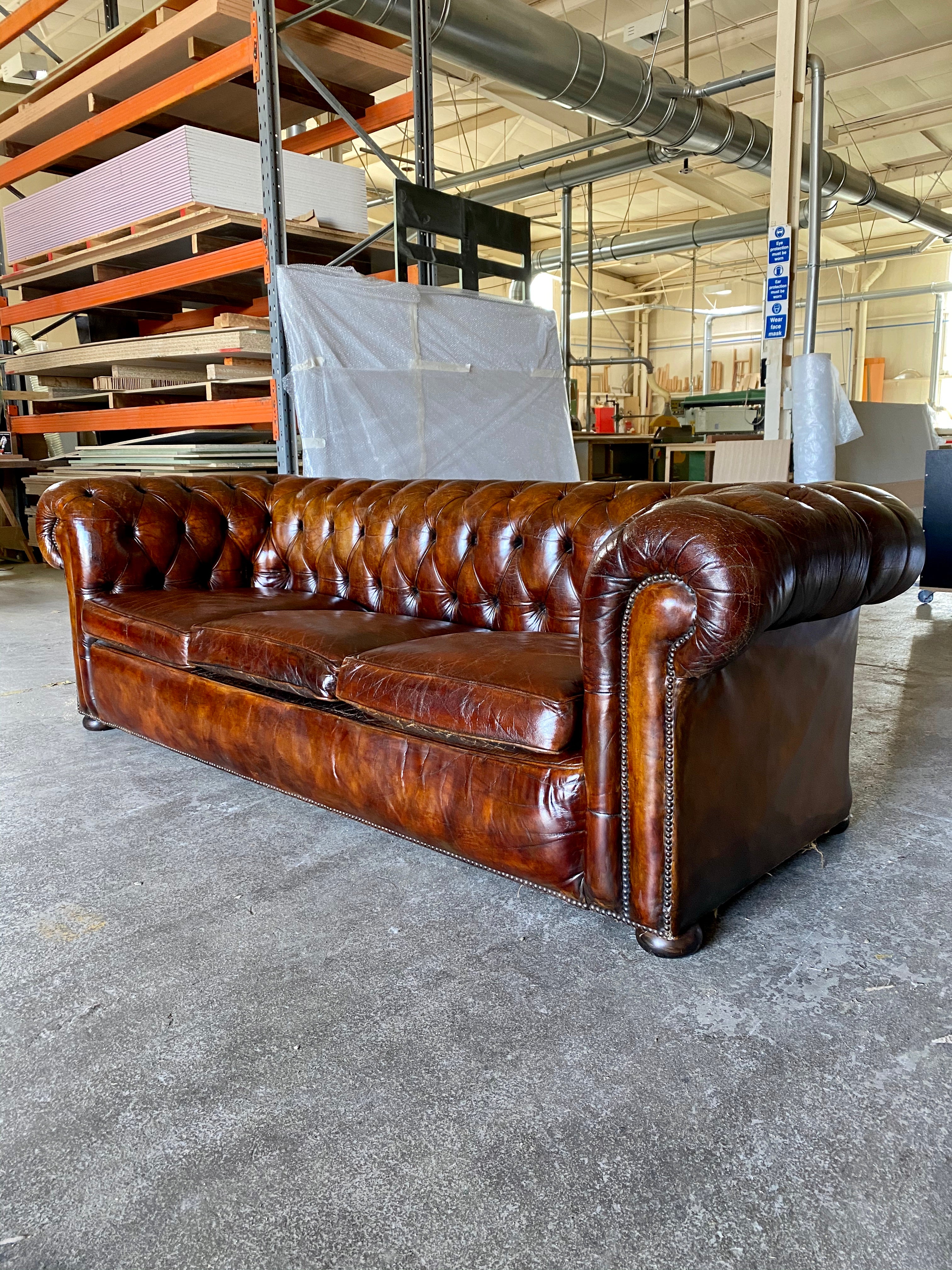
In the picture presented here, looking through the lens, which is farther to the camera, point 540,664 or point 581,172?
point 581,172

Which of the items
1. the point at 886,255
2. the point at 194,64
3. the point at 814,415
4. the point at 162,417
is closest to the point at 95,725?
the point at 162,417

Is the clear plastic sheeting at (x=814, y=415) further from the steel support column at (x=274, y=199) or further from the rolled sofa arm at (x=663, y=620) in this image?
the rolled sofa arm at (x=663, y=620)

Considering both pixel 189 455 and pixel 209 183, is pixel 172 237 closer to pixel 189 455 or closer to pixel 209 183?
pixel 209 183

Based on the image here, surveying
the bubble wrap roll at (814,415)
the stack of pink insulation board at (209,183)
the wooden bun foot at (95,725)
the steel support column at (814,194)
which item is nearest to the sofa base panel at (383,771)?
the wooden bun foot at (95,725)

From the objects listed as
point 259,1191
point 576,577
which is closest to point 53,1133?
point 259,1191

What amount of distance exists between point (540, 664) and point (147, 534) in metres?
1.64

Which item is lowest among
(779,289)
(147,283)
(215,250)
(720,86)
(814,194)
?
(779,289)

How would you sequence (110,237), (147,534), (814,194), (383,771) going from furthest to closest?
(814,194)
(110,237)
(147,534)
(383,771)

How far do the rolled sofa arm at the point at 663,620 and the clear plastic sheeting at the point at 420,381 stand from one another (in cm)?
295

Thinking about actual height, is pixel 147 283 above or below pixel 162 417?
above

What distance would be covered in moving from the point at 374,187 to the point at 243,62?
664 cm

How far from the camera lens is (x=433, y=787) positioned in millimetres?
1810

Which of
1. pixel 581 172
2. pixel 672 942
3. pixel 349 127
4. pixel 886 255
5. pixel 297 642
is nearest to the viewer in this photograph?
pixel 672 942

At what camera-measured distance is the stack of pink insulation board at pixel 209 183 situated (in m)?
4.51
